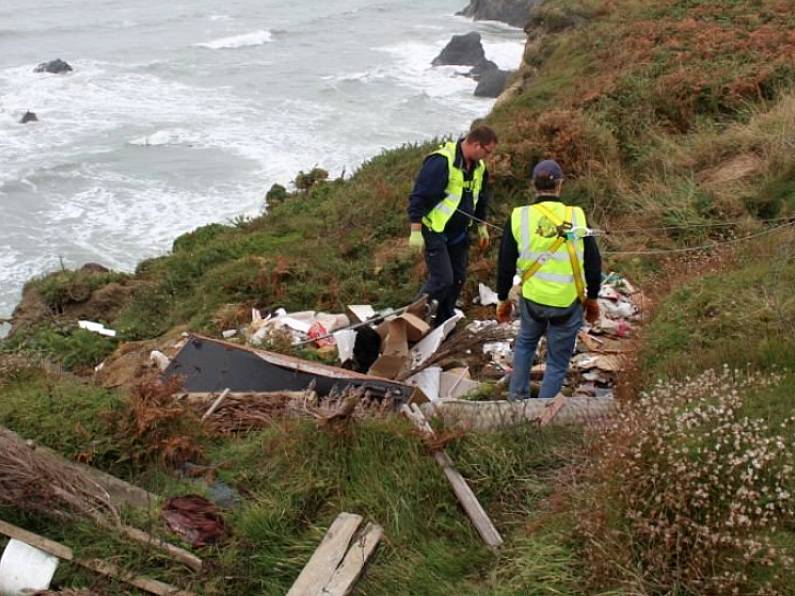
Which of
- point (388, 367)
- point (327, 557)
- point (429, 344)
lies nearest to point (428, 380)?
point (388, 367)

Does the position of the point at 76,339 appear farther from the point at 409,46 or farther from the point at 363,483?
the point at 409,46

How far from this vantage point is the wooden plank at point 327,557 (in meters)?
3.89

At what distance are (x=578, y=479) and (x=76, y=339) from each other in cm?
724

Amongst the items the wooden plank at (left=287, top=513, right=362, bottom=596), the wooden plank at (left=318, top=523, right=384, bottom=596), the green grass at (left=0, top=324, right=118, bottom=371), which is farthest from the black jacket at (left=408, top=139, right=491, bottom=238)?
the green grass at (left=0, top=324, right=118, bottom=371)

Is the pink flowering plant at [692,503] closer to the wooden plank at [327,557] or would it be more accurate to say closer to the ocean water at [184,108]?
the wooden plank at [327,557]

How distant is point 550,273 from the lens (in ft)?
17.8

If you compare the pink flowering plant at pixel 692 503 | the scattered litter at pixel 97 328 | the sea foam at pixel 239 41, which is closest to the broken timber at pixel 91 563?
the pink flowering plant at pixel 692 503

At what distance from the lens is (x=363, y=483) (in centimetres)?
455

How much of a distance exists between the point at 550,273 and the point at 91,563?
3.14 m

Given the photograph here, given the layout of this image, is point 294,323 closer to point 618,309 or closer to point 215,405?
point 215,405

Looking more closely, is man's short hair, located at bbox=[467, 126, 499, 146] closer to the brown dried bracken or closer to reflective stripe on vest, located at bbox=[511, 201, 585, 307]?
reflective stripe on vest, located at bbox=[511, 201, 585, 307]

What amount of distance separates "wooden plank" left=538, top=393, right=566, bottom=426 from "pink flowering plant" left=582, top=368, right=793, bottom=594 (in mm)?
1069

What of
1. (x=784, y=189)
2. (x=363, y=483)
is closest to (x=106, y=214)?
(x=784, y=189)

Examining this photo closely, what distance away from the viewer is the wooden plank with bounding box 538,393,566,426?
4.98 metres
